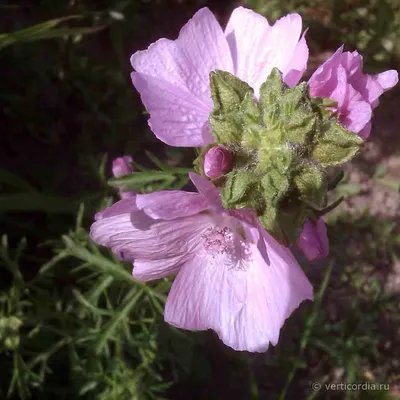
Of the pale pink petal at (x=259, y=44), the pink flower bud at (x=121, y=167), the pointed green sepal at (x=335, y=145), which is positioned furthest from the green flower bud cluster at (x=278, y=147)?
the pink flower bud at (x=121, y=167)

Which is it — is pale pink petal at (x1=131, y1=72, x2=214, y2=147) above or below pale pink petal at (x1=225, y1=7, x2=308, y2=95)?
below

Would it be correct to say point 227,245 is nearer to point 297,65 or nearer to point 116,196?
point 297,65

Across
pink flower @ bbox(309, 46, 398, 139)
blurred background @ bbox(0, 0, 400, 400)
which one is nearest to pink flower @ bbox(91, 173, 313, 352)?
pink flower @ bbox(309, 46, 398, 139)

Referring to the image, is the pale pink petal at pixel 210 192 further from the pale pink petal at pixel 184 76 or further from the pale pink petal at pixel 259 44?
the pale pink petal at pixel 259 44

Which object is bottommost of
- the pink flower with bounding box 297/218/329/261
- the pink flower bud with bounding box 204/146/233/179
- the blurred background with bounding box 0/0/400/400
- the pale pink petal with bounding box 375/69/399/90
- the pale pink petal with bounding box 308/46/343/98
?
the blurred background with bounding box 0/0/400/400

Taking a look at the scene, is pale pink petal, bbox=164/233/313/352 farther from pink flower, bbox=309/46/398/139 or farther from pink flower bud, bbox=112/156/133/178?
pink flower bud, bbox=112/156/133/178

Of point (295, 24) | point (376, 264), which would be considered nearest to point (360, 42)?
point (376, 264)

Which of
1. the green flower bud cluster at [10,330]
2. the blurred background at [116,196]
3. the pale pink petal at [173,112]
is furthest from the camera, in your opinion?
the blurred background at [116,196]
